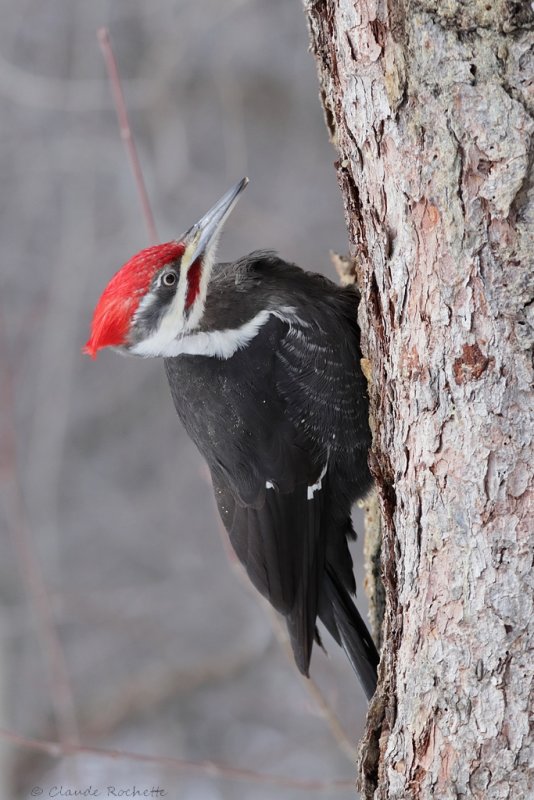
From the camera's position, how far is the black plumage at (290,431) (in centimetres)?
233

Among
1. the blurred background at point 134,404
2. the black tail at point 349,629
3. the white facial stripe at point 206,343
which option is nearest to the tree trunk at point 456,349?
the black tail at point 349,629

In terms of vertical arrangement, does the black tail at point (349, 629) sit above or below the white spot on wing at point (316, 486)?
below

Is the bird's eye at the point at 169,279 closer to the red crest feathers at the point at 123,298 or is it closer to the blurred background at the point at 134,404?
the red crest feathers at the point at 123,298

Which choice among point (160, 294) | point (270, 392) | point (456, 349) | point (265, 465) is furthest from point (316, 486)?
point (456, 349)

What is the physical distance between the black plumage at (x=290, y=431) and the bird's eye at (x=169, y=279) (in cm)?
13

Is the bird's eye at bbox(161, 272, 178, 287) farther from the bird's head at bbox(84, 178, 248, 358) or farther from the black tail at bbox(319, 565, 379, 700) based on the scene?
the black tail at bbox(319, 565, 379, 700)

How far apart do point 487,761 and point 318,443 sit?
1.00 m

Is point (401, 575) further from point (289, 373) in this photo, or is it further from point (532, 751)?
point (289, 373)

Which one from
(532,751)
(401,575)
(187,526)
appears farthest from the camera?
(187,526)

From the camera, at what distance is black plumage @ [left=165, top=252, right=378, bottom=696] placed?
233 centimetres

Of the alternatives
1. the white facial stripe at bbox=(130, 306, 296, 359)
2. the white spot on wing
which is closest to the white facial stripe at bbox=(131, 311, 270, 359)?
the white facial stripe at bbox=(130, 306, 296, 359)

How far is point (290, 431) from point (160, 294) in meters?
0.48

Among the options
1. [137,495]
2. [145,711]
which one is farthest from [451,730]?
[137,495]

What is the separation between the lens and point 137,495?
555 centimetres
